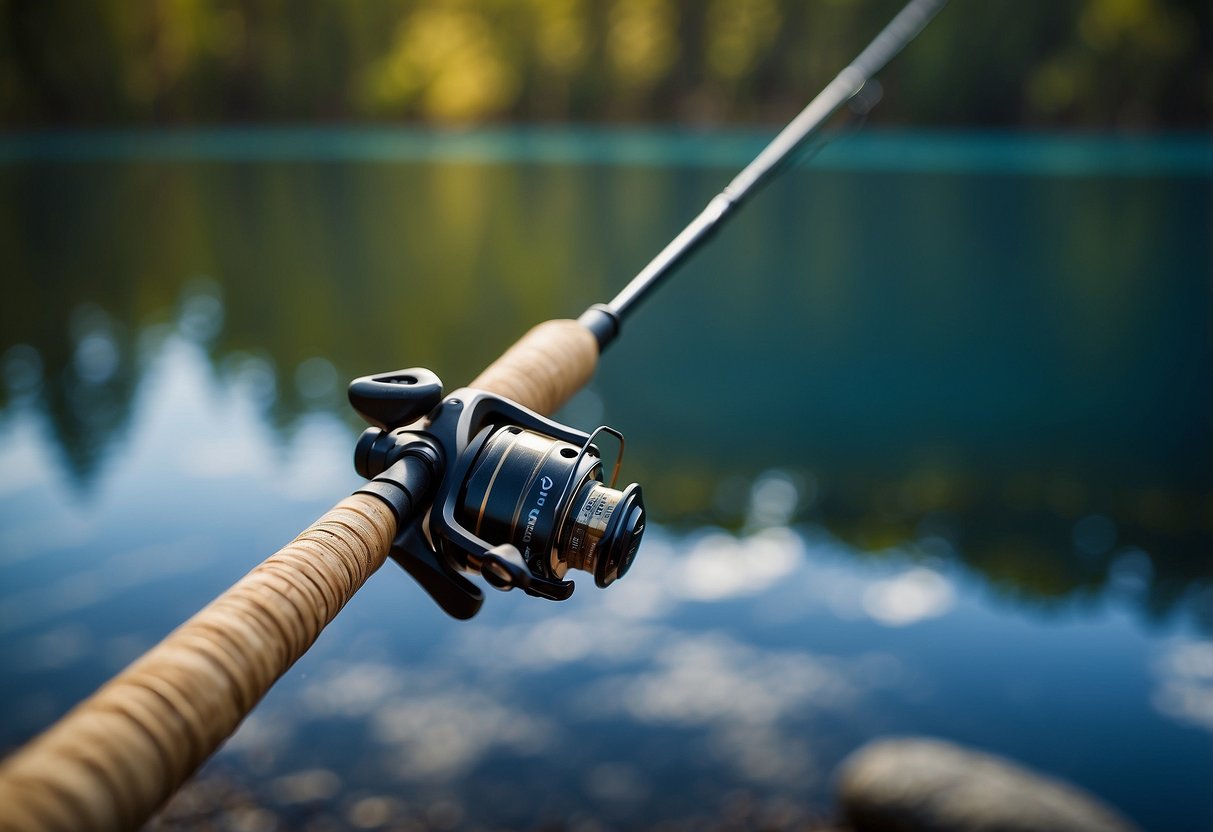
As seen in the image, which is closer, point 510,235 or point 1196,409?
point 1196,409

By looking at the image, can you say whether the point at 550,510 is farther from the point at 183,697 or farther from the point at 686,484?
the point at 686,484

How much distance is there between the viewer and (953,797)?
12.1ft

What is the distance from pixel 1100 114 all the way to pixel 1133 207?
9.64m

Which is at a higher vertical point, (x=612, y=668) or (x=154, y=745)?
(x=612, y=668)

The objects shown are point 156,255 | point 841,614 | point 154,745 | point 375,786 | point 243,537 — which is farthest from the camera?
point 156,255

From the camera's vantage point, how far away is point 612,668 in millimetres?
5578

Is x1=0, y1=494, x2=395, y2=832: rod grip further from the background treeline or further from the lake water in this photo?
the background treeline

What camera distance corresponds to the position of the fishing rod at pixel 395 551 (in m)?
0.63

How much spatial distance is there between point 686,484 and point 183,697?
795 centimetres

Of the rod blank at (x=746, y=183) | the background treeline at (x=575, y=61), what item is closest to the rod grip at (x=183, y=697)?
the rod blank at (x=746, y=183)

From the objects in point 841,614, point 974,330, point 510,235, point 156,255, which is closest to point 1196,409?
point 974,330

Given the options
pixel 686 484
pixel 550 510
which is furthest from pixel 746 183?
pixel 686 484

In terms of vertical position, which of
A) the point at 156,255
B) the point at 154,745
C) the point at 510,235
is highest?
the point at 510,235

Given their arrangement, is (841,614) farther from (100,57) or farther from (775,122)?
(100,57)
